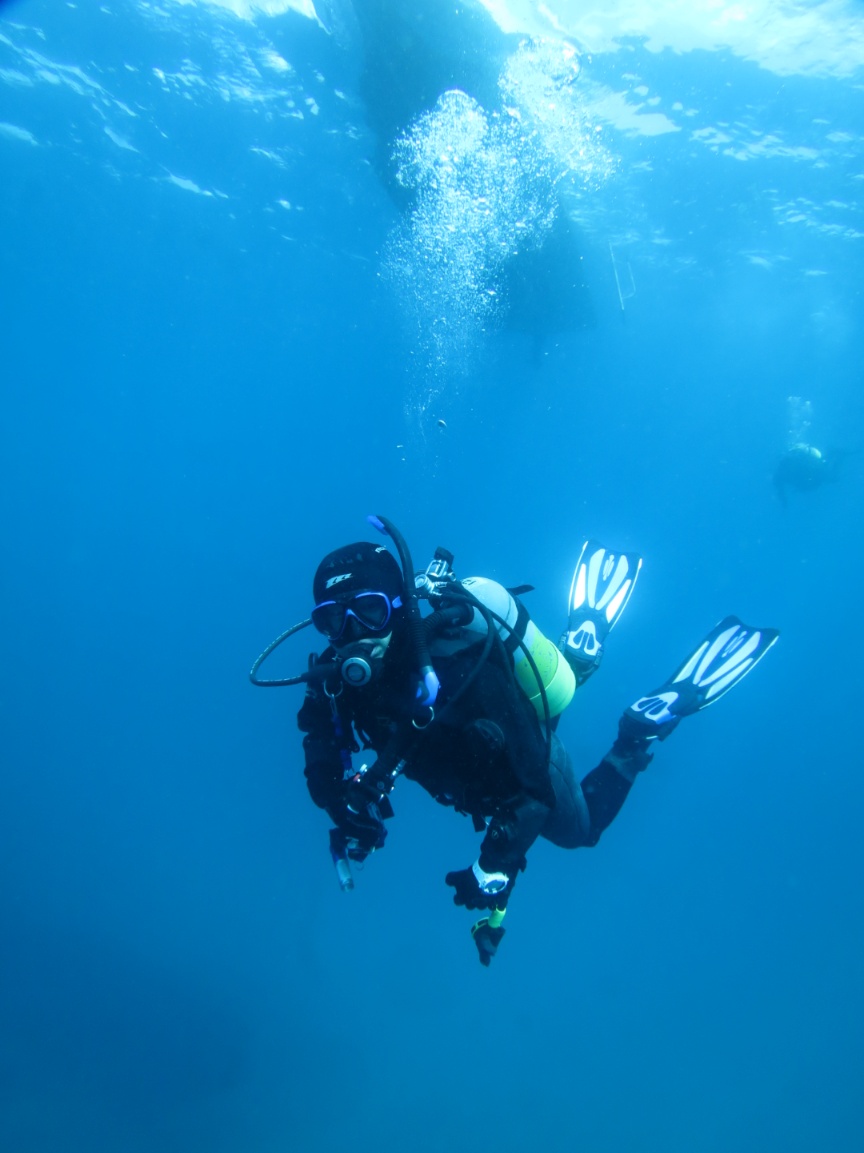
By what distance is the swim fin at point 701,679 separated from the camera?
563cm

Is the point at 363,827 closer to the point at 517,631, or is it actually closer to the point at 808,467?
the point at 517,631

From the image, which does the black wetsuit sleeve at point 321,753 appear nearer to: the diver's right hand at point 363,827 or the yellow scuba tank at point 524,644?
the diver's right hand at point 363,827

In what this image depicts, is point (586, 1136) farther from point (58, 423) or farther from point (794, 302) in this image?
point (58, 423)

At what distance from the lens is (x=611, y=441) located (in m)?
40.3

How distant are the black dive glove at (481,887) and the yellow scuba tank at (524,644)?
3.14 feet

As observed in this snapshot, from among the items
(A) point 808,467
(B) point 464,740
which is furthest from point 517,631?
(A) point 808,467

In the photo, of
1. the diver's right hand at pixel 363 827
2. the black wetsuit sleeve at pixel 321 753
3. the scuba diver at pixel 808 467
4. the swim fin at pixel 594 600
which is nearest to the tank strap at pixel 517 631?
Result: the black wetsuit sleeve at pixel 321 753

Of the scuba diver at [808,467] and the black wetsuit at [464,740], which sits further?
the scuba diver at [808,467]

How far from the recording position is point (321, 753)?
3.58 m

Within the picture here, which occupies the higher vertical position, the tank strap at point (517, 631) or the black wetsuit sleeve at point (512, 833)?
the tank strap at point (517, 631)

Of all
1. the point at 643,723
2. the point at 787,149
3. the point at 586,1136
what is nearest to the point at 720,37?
the point at 787,149

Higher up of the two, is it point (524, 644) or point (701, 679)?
point (524, 644)

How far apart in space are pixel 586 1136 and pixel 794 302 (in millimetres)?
24697

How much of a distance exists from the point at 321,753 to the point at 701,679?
4069 millimetres
